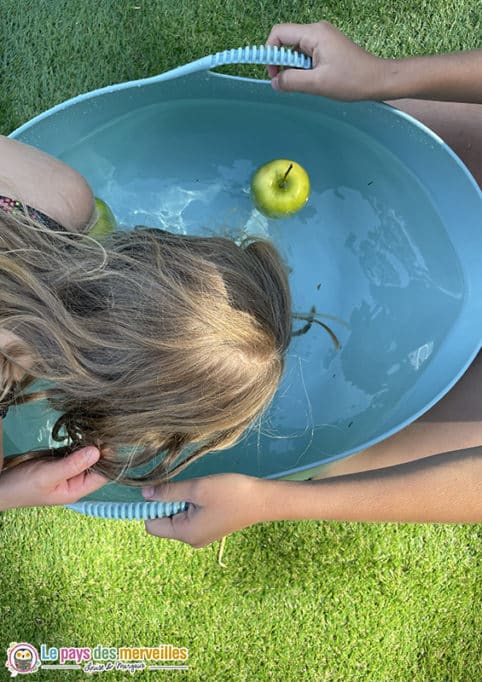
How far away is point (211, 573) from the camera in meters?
1.65

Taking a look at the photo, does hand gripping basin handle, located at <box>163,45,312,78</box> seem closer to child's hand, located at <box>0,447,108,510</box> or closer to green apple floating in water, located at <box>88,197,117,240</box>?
green apple floating in water, located at <box>88,197,117,240</box>

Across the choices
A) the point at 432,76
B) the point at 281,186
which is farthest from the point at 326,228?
the point at 432,76

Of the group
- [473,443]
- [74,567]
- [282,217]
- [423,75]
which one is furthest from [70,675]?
[423,75]

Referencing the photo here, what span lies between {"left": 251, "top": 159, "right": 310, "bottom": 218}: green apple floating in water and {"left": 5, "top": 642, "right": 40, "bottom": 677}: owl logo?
50.6 inches

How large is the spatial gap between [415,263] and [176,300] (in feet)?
2.58

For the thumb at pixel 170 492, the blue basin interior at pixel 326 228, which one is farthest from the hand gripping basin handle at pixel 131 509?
the blue basin interior at pixel 326 228

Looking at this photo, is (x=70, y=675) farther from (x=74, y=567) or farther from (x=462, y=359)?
(x=462, y=359)

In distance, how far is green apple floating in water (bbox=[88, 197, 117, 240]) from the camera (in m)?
1.24

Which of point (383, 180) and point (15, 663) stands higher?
point (383, 180)

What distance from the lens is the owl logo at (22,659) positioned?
5.22 ft

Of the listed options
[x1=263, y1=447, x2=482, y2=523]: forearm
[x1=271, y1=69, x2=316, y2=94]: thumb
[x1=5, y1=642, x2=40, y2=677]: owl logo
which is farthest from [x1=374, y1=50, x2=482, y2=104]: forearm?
[x1=5, y1=642, x2=40, y2=677]: owl logo

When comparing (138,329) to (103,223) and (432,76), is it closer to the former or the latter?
(103,223)

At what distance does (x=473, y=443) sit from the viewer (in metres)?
1.32

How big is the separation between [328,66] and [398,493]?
796 millimetres
